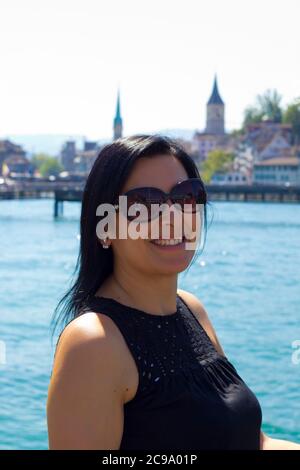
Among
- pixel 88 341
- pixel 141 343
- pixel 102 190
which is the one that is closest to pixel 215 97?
pixel 102 190

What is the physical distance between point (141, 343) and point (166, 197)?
0.33m

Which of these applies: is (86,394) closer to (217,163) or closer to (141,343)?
(141,343)

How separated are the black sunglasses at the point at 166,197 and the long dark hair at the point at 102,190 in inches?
1.9

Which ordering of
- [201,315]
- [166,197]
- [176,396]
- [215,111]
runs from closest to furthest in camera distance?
1. [176,396]
2. [166,197]
3. [201,315]
4. [215,111]

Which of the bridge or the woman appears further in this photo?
the bridge

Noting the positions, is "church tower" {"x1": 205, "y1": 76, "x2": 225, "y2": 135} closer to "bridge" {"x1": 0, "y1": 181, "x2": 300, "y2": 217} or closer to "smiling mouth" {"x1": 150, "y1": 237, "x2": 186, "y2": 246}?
"bridge" {"x1": 0, "y1": 181, "x2": 300, "y2": 217}

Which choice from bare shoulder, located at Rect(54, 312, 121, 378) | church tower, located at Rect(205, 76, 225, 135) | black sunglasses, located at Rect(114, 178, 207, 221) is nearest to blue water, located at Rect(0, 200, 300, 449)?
black sunglasses, located at Rect(114, 178, 207, 221)

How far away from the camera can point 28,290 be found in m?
22.6

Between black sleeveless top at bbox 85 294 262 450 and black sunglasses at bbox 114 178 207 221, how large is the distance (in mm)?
214

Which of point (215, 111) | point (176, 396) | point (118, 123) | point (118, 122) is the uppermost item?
point (215, 111)

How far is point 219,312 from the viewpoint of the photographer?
1845 cm

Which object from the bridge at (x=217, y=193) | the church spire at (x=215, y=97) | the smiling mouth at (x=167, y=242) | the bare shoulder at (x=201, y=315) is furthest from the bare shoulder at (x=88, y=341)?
the church spire at (x=215, y=97)

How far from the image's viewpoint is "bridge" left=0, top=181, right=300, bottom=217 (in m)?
65.3

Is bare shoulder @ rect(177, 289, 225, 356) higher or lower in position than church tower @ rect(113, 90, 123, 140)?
lower
